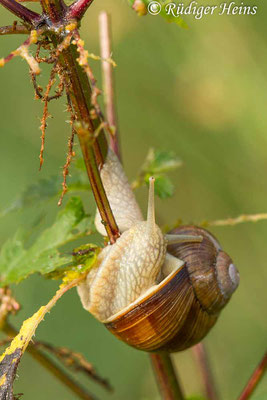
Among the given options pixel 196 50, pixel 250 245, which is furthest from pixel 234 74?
pixel 250 245

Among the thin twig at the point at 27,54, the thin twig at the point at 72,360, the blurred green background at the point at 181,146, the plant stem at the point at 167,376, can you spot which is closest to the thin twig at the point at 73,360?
the thin twig at the point at 72,360

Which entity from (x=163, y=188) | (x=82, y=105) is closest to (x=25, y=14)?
(x=82, y=105)

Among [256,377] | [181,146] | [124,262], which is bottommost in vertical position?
[256,377]

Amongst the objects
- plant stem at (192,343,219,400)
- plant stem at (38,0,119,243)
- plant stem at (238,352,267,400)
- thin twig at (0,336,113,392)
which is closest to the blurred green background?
plant stem at (192,343,219,400)

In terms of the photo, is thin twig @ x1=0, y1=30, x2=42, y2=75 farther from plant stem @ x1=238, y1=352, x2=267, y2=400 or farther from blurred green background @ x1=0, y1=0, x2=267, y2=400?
blurred green background @ x1=0, y1=0, x2=267, y2=400

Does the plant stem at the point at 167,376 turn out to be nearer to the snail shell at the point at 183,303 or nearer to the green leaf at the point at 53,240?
the snail shell at the point at 183,303

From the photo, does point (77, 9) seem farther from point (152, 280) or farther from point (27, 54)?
point (152, 280)
